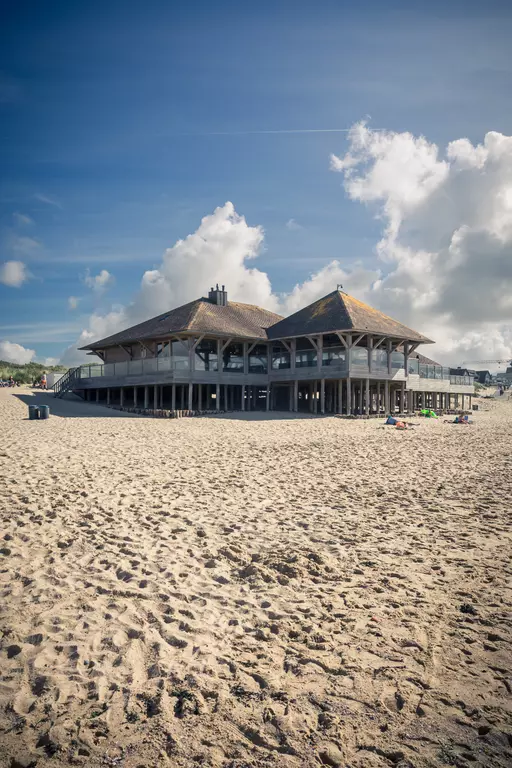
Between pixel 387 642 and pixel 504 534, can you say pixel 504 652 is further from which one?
pixel 504 534

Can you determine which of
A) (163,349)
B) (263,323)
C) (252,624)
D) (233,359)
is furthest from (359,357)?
(252,624)

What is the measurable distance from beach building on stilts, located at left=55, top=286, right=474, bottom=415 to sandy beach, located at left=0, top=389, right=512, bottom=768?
63.5ft

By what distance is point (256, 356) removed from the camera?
1208 inches

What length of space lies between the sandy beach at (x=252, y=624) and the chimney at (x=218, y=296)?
2455 cm

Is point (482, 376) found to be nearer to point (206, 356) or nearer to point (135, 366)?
point (206, 356)

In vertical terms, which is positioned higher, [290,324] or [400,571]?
[290,324]

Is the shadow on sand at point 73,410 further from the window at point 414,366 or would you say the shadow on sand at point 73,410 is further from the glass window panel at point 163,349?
the window at point 414,366

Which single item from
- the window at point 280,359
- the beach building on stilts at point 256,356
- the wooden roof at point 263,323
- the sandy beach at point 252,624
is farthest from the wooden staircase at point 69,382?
the sandy beach at point 252,624

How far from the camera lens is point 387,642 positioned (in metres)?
3.55

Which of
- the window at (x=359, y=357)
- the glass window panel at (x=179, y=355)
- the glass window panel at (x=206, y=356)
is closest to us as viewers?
the glass window panel at (x=179, y=355)

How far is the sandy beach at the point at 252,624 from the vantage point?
8.68 feet

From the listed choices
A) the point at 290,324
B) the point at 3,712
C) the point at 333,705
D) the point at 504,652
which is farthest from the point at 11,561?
the point at 290,324

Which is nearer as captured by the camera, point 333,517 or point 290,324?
point 333,517

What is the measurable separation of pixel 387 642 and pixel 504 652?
2.57 feet
